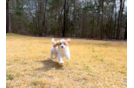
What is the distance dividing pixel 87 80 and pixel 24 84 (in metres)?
1.06

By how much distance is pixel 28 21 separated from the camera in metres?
20.0

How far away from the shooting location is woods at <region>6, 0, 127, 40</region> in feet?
50.7

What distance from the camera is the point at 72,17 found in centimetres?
1653

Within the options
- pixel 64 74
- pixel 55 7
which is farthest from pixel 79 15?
pixel 64 74

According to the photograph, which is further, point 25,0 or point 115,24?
point 25,0

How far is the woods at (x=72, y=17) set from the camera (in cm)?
1545

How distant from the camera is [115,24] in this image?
16.1m

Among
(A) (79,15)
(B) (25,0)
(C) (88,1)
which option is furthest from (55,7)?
→ (B) (25,0)
